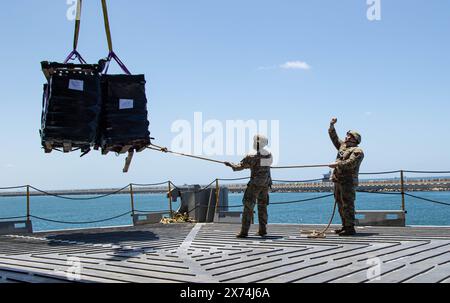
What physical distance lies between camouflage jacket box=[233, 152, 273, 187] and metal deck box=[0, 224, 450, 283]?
3.52 feet

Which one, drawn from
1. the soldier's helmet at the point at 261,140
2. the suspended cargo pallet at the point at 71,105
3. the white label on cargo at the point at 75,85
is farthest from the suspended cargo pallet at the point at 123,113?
the soldier's helmet at the point at 261,140

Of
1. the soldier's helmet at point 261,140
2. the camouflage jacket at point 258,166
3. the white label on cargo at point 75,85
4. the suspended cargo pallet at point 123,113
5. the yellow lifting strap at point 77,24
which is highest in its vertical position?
the yellow lifting strap at point 77,24

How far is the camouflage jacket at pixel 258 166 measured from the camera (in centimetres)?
970

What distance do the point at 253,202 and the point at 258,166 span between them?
70 cm

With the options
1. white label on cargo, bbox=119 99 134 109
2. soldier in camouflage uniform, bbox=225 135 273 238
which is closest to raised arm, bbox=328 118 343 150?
soldier in camouflage uniform, bbox=225 135 273 238

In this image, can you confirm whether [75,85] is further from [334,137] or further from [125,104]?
[334,137]

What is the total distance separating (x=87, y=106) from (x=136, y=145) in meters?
1.25

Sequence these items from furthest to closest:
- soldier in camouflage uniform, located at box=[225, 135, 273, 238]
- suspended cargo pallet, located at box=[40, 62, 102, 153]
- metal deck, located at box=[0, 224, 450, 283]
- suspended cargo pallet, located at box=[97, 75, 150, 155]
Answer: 1. soldier in camouflage uniform, located at box=[225, 135, 273, 238]
2. suspended cargo pallet, located at box=[97, 75, 150, 155]
3. suspended cargo pallet, located at box=[40, 62, 102, 153]
4. metal deck, located at box=[0, 224, 450, 283]

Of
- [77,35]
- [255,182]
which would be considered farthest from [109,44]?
[255,182]

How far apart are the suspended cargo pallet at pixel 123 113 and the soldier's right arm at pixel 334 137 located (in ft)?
12.2

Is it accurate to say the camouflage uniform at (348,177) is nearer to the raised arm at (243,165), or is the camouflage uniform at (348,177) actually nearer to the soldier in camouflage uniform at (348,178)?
the soldier in camouflage uniform at (348,178)

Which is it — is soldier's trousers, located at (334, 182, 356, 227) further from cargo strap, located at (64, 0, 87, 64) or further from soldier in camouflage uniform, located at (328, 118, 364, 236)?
cargo strap, located at (64, 0, 87, 64)

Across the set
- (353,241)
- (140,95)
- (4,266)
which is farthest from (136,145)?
(353,241)

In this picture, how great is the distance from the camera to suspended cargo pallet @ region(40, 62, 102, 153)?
364 inches
